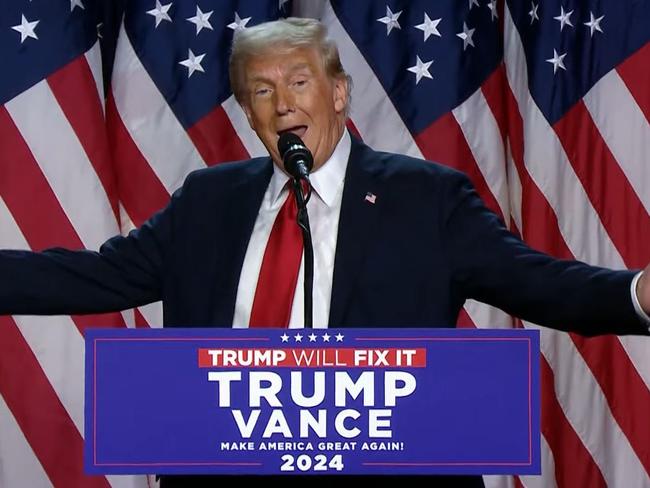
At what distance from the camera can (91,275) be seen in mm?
1751

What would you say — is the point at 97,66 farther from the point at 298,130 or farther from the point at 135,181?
the point at 298,130

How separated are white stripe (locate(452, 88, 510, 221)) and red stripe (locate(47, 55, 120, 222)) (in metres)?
1.03

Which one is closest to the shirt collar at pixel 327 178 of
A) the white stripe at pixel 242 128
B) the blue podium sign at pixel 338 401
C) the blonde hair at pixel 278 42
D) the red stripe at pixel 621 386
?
the blonde hair at pixel 278 42

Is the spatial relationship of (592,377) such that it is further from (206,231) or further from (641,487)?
(206,231)

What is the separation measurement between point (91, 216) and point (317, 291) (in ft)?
4.97

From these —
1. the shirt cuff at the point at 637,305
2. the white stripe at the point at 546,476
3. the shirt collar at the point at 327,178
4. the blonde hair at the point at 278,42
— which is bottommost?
the shirt cuff at the point at 637,305

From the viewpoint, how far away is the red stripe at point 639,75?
9.84 ft

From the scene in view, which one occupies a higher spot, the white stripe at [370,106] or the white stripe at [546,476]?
the white stripe at [370,106]

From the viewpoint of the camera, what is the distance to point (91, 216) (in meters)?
2.95

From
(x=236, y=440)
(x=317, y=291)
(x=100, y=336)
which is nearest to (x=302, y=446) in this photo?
(x=236, y=440)

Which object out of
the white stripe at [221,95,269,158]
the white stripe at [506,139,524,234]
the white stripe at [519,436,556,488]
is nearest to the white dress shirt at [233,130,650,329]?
the white stripe at [221,95,269,158]

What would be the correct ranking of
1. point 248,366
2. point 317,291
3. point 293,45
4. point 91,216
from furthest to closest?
point 91,216
point 293,45
point 317,291
point 248,366

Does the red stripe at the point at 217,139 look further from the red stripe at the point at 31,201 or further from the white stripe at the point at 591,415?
the white stripe at the point at 591,415

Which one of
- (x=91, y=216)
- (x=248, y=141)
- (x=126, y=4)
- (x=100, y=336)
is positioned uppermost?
(x=126, y=4)
